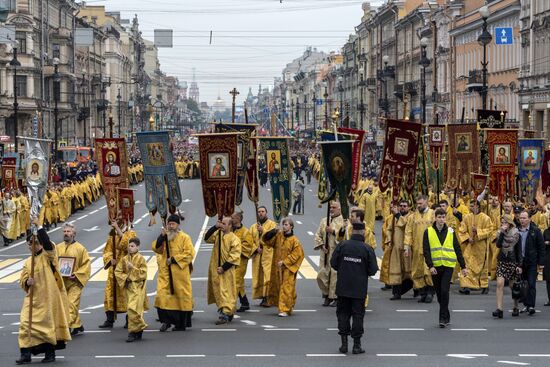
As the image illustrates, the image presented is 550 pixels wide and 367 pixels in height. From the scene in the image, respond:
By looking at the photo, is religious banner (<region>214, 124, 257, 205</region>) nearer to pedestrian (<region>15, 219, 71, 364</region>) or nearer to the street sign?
pedestrian (<region>15, 219, 71, 364</region>)

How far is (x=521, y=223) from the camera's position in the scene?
18.5m

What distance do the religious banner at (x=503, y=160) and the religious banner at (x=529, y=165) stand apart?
163 cm

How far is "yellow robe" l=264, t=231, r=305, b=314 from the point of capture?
59.7 feet

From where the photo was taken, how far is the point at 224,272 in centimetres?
1766

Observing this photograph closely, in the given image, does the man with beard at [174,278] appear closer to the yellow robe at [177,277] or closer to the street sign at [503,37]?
the yellow robe at [177,277]

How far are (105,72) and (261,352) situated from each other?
4646 inches

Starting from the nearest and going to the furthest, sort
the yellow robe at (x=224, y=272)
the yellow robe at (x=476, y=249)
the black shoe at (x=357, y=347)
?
the black shoe at (x=357, y=347), the yellow robe at (x=224, y=272), the yellow robe at (x=476, y=249)

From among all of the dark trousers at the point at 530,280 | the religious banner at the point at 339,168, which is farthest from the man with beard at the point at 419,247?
the dark trousers at the point at 530,280

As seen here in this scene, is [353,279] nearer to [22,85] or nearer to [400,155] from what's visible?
[400,155]

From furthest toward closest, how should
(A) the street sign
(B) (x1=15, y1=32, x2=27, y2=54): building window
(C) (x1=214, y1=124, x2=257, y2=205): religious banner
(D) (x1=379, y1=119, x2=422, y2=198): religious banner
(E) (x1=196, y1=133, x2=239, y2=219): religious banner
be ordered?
(B) (x1=15, y1=32, x2=27, y2=54): building window
(A) the street sign
(D) (x1=379, y1=119, x2=422, y2=198): religious banner
(C) (x1=214, y1=124, x2=257, y2=205): religious banner
(E) (x1=196, y1=133, x2=239, y2=219): religious banner

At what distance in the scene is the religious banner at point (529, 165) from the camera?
25.9 m

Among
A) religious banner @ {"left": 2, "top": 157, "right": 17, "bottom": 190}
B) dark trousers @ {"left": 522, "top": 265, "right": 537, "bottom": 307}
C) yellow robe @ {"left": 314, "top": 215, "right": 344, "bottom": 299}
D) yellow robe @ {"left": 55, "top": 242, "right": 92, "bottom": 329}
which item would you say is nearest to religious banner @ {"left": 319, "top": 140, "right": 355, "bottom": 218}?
yellow robe @ {"left": 314, "top": 215, "right": 344, "bottom": 299}

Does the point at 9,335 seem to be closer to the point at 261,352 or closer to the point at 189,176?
the point at 261,352

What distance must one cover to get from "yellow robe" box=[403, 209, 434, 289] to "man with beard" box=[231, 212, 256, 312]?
263cm
